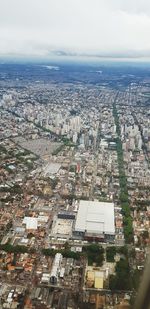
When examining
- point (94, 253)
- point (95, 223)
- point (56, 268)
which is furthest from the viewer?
point (95, 223)

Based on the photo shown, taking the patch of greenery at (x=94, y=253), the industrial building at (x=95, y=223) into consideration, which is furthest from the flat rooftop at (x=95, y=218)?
the patch of greenery at (x=94, y=253)

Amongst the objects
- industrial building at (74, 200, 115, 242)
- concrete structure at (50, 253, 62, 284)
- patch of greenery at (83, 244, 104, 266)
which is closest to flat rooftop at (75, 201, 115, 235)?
industrial building at (74, 200, 115, 242)

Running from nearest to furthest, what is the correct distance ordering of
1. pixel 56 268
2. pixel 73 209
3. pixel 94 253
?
pixel 56 268 → pixel 94 253 → pixel 73 209

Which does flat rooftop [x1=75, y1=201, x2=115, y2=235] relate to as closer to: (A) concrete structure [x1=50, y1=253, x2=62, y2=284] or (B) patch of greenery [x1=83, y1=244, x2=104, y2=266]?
(B) patch of greenery [x1=83, y1=244, x2=104, y2=266]

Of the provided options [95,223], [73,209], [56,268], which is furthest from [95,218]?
[56,268]

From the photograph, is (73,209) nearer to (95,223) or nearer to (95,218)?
(95,218)

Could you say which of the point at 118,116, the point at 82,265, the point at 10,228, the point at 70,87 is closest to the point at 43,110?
the point at 118,116

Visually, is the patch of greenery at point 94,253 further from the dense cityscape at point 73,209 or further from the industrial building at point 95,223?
the industrial building at point 95,223
